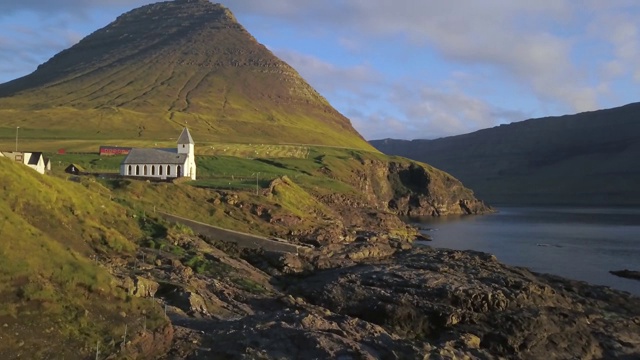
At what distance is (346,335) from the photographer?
96.9ft

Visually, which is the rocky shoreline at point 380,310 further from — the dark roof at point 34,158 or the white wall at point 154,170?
the white wall at point 154,170

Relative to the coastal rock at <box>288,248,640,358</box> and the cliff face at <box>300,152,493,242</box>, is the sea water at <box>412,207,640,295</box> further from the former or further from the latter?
the coastal rock at <box>288,248,640,358</box>

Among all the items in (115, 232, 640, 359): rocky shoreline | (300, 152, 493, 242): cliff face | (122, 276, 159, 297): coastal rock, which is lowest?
(115, 232, 640, 359): rocky shoreline

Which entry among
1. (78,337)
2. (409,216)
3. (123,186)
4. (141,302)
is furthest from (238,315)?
(409,216)

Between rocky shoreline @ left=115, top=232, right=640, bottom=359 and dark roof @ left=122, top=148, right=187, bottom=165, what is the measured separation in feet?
139

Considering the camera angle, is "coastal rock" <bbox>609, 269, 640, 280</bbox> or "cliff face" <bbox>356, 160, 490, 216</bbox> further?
"cliff face" <bbox>356, 160, 490, 216</bbox>

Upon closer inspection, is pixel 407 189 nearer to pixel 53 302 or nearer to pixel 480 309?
pixel 480 309

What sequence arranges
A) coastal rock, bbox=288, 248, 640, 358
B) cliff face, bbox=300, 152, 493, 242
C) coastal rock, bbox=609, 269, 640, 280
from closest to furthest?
coastal rock, bbox=288, 248, 640, 358, coastal rock, bbox=609, 269, 640, 280, cliff face, bbox=300, 152, 493, 242

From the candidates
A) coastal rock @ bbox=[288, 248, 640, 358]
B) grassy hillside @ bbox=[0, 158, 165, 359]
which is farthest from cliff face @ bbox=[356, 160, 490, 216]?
grassy hillside @ bbox=[0, 158, 165, 359]

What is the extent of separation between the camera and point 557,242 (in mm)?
110688

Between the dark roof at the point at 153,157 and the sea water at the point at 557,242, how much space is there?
155 feet

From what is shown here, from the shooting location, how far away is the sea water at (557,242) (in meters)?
81.5

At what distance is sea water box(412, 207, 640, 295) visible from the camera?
8150cm

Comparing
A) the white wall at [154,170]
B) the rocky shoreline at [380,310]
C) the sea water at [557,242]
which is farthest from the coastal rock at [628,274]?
the white wall at [154,170]
